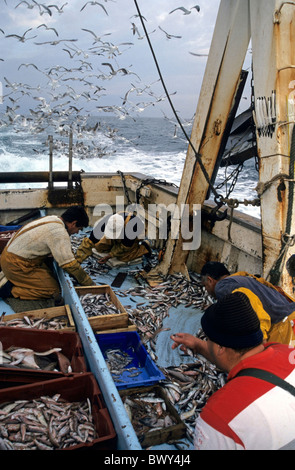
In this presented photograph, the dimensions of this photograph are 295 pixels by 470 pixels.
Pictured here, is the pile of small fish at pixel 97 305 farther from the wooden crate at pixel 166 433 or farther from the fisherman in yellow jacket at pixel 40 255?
the wooden crate at pixel 166 433

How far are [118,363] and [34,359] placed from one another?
109 cm

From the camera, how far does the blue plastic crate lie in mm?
3709

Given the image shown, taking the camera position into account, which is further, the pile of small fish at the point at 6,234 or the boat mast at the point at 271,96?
the pile of small fish at the point at 6,234

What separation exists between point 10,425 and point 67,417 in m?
0.45

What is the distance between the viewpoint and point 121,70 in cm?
777

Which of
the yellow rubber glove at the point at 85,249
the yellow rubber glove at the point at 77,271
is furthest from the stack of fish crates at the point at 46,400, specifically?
the yellow rubber glove at the point at 85,249

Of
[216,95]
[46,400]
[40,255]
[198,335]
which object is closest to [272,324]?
[198,335]

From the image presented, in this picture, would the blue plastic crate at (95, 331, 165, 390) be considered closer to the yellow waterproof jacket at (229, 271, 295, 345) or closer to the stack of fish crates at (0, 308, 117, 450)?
the stack of fish crates at (0, 308, 117, 450)

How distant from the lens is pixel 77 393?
3.19m

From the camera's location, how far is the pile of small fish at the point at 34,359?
3301 millimetres

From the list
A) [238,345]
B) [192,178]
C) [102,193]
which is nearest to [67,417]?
[238,345]

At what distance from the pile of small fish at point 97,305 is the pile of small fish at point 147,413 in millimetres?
1648

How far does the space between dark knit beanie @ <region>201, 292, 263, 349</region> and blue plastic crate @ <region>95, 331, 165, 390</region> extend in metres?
1.54

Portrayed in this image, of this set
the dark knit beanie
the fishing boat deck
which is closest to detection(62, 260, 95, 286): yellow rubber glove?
the fishing boat deck
